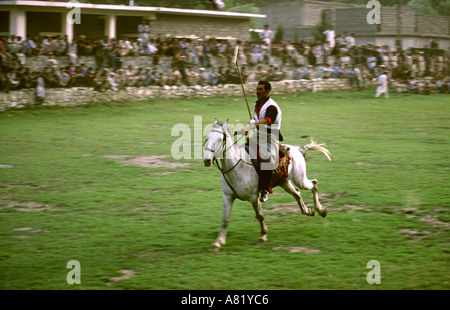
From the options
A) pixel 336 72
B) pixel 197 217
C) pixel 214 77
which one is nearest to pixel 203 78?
pixel 214 77

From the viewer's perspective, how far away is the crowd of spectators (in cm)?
2279

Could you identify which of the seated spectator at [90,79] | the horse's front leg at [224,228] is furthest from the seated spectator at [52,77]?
the horse's front leg at [224,228]

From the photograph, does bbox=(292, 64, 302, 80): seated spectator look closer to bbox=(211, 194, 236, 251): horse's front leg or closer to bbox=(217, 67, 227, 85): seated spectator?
bbox=(217, 67, 227, 85): seated spectator

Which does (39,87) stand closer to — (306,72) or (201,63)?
(201,63)

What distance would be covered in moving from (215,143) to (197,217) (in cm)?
242

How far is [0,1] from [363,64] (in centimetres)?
2117

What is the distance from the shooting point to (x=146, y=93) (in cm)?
2548

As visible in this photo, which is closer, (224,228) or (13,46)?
(224,228)

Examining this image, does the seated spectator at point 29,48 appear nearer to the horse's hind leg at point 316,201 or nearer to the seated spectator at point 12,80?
the seated spectator at point 12,80

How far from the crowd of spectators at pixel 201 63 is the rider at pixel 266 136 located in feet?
53.9

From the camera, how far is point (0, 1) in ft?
81.8

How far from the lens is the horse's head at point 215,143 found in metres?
6.96

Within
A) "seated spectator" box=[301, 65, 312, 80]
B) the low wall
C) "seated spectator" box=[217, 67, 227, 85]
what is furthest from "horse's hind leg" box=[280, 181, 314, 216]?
"seated spectator" box=[301, 65, 312, 80]
